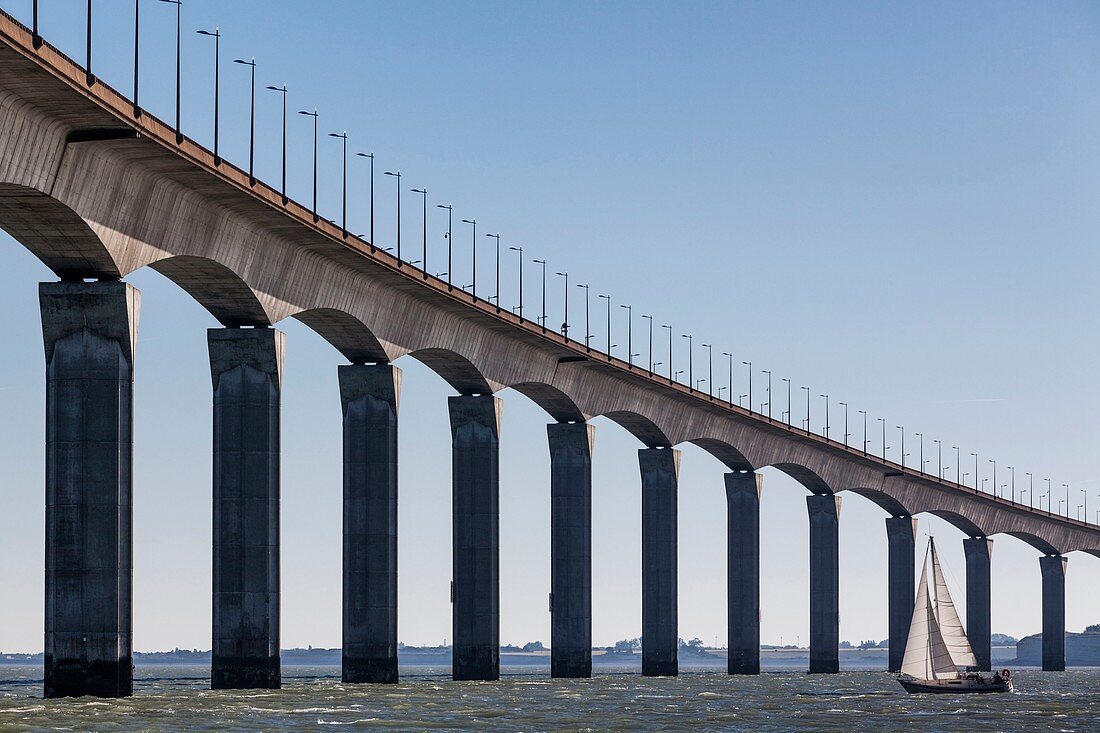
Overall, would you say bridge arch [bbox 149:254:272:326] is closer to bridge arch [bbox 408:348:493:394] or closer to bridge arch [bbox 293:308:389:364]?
bridge arch [bbox 293:308:389:364]

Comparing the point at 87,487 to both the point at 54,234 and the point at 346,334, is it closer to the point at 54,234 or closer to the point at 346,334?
the point at 54,234

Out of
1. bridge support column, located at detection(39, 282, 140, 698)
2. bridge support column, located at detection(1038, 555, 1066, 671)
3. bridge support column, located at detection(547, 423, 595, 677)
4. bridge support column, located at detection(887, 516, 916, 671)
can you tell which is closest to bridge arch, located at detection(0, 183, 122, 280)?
bridge support column, located at detection(39, 282, 140, 698)

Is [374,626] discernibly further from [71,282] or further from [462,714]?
[71,282]

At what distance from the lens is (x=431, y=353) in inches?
3278

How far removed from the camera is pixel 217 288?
6475 cm

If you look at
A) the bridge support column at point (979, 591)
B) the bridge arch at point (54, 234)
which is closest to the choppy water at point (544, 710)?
the bridge arch at point (54, 234)

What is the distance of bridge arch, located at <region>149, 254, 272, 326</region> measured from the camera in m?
62.1

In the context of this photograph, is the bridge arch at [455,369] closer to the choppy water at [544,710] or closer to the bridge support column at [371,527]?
the bridge support column at [371,527]

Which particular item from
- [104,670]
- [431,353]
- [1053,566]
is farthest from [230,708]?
[1053,566]

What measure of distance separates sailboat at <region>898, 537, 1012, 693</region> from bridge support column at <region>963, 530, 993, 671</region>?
58719 mm

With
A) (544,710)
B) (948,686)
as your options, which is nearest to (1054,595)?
(948,686)

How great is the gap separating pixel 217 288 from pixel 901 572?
82157 millimetres

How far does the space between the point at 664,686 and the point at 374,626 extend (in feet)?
62.6

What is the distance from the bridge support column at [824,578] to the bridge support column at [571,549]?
32.7m
